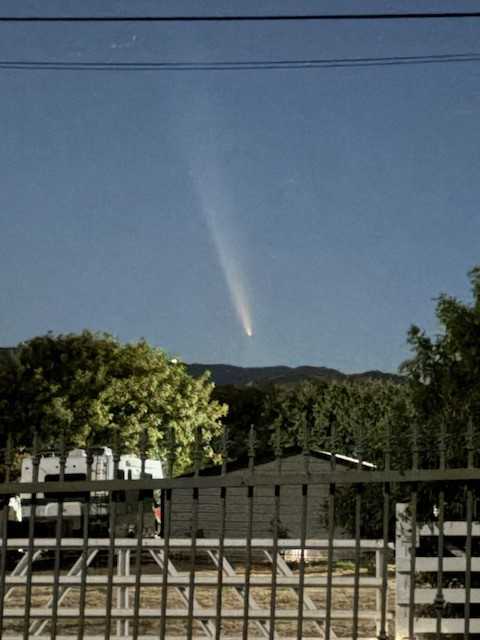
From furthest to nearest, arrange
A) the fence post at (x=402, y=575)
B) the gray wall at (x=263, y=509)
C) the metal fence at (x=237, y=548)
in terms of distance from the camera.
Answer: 1. the gray wall at (x=263, y=509)
2. the fence post at (x=402, y=575)
3. the metal fence at (x=237, y=548)

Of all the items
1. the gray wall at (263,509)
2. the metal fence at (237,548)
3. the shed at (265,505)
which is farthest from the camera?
the gray wall at (263,509)

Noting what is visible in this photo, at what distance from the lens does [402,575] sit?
10.7 metres

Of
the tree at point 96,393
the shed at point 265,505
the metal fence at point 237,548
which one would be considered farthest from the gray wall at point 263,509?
the metal fence at point 237,548

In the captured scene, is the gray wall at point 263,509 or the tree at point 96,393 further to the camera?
the tree at point 96,393

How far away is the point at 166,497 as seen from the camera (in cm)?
661

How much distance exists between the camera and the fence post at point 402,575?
10.5 metres

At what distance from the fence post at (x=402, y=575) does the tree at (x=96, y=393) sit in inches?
1462

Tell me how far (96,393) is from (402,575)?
42033 mm

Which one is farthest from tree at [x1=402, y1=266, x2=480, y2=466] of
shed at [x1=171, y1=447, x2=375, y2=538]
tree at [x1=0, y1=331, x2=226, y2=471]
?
tree at [x1=0, y1=331, x2=226, y2=471]

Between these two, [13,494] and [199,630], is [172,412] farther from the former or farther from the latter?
[13,494]

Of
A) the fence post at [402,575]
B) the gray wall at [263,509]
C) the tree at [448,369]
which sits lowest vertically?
the gray wall at [263,509]

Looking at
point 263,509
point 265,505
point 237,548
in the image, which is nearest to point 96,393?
point 265,505

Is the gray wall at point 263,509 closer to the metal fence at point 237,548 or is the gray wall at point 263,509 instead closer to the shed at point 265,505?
the shed at point 265,505

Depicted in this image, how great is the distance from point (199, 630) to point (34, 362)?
38.8 meters
